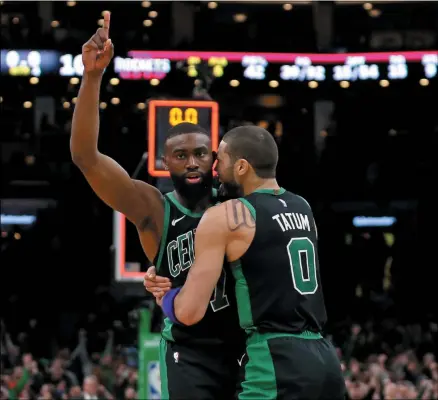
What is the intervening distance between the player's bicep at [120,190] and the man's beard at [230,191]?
1.05 ft

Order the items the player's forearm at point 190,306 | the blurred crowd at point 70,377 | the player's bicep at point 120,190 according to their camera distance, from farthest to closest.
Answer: the blurred crowd at point 70,377, the player's bicep at point 120,190, the player's forearm at point 190,306

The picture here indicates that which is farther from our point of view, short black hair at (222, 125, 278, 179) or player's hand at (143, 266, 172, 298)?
player's hand at (143, 266, 172, 298)

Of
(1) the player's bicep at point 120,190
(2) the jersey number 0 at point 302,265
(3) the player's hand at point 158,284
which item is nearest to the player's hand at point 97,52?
(1) the player's bicep at point 120,190

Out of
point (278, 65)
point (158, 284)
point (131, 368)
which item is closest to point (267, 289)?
point (158, 284)

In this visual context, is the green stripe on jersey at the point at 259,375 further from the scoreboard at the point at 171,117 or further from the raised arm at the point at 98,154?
the scoreboard at the point at 171,117

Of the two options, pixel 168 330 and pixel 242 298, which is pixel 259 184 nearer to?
pixel 242 298

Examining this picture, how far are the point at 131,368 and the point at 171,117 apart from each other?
823 centimetres

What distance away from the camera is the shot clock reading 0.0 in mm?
18328

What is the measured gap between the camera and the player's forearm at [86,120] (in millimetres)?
4410

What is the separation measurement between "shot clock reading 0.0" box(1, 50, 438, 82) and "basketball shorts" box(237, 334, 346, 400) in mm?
14236

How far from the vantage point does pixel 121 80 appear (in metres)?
20.2

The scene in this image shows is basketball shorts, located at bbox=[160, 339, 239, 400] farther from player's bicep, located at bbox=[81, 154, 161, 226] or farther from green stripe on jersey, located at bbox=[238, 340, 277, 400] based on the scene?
player's bicep, located at bbox=[81, 154, 161, 226]

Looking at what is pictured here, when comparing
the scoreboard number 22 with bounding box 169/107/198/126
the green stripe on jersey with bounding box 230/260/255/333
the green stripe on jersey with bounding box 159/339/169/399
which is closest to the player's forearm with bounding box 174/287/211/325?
the green stripe on jersey with bounding box 230/260/255/333

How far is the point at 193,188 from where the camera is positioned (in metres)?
4.78
